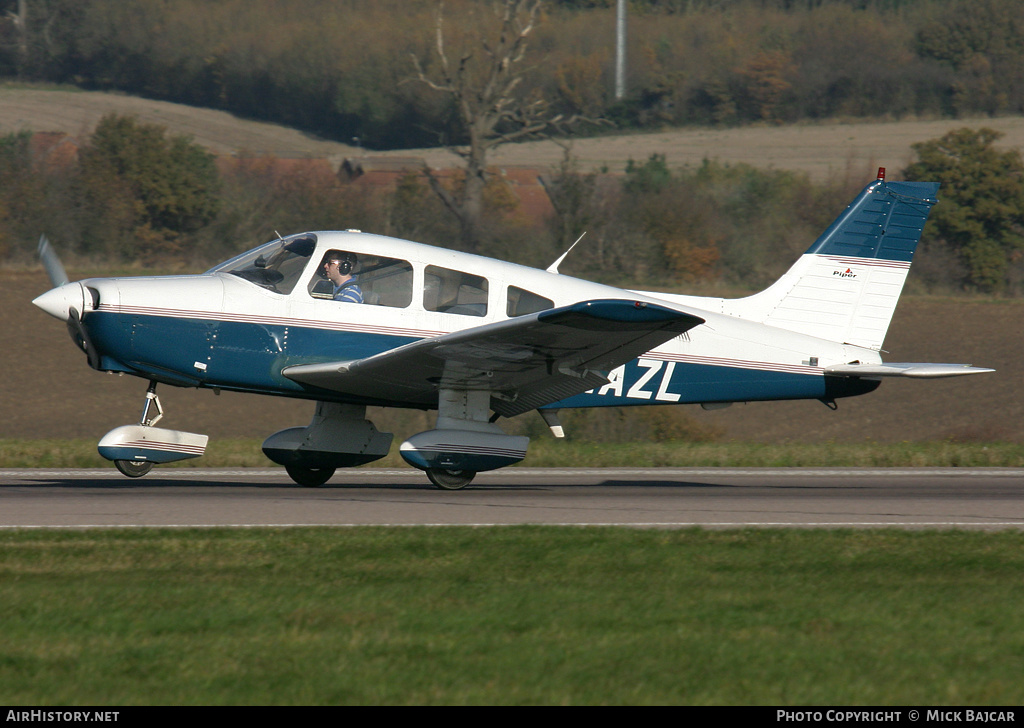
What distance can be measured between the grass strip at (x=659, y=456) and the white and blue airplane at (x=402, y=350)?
3.41 metres

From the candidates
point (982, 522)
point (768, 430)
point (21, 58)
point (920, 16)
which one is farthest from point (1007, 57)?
point (982, 522)

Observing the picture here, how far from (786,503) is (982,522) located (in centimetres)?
174

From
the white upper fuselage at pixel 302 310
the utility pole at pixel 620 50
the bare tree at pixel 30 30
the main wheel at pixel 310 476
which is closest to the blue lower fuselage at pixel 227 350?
the white upper fuselage at pixel 302 310

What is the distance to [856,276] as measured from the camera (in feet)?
41.4

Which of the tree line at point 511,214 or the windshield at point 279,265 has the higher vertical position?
the windshield at point 279,265

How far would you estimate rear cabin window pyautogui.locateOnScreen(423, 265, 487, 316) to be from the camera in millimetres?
10883

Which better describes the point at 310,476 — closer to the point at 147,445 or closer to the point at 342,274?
the point at 147,445

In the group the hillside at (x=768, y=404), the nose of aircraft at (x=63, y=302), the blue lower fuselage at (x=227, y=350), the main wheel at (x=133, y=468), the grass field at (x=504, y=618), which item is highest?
the nose of aircraft at (x=63, y=302)

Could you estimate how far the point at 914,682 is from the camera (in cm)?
479

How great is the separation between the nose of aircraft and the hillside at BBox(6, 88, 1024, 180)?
39.6 m

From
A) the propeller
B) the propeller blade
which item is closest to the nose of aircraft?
the propeller

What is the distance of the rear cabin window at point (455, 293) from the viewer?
35.7 feet

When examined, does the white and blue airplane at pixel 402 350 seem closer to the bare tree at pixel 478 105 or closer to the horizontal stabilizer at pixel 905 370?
the horizontal stabilizer at pixel 905 370

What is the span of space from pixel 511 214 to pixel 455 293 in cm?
2794
